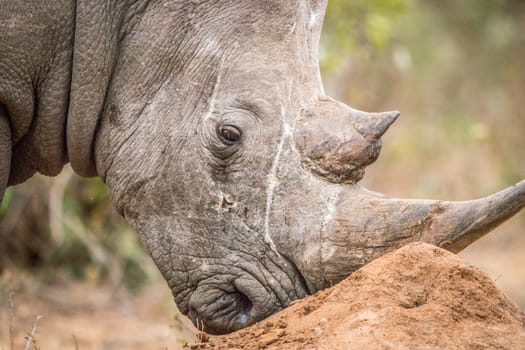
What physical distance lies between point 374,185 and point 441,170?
0.89 metres

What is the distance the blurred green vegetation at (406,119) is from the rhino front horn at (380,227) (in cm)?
334

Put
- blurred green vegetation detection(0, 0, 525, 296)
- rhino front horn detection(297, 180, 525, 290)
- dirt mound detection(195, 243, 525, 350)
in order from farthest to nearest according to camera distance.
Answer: blurred green vegetation detection(0, 0, 525, 296) < rhino front horn detection(297, 180, 525, 290) < dirt mound detection(195, 243, 525, 350)

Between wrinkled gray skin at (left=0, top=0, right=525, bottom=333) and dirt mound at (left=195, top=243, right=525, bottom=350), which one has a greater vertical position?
wrinkled gray skin at (left=0, top=0, right=525, bottom=333)

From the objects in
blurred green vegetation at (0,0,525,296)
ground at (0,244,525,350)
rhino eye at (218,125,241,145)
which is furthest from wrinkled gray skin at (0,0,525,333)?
blurred green vegetation at (0,0,525,296)

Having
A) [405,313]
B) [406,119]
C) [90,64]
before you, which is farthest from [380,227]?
[406,119]

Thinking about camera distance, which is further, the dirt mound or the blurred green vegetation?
the blurred green vegetation

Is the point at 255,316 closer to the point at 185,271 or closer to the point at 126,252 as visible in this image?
the point at 185,271

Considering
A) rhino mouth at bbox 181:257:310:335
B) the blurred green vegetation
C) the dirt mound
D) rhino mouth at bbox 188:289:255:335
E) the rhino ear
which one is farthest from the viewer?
the blurred green vegetation

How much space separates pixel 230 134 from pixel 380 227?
2.84ft

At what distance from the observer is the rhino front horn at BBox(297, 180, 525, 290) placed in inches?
152

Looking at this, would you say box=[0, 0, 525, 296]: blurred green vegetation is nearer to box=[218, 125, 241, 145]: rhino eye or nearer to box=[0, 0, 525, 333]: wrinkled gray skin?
box=[0, 0, 525, 333]: wrinkled gray skin

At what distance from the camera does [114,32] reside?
4.73m

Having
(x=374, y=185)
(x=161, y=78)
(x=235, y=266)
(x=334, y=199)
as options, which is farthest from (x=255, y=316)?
(x=374, y=185)

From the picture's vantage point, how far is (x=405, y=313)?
3623 mm
